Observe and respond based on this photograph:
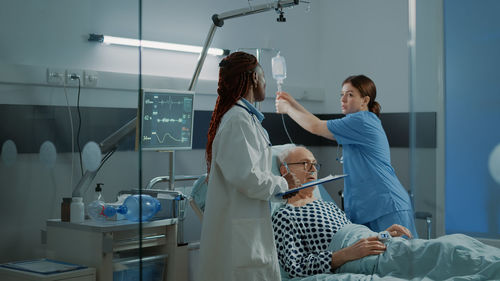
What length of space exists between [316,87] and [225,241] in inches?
110

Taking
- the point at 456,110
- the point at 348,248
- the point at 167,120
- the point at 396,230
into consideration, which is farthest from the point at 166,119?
the point at 456,110

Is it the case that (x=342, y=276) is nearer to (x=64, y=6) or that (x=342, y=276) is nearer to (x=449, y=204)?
(x=449, y=204)

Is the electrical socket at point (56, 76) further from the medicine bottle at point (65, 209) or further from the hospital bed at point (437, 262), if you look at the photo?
the hospital bed at point (437, 262)

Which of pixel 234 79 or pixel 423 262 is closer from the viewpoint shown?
pixel 234 79

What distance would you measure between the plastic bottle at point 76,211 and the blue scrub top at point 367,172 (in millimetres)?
1523

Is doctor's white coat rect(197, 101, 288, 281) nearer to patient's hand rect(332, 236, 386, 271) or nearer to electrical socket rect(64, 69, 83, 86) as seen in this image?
patient's hand rect(332, 236, 386, 271)

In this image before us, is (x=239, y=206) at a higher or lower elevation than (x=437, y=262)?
higher

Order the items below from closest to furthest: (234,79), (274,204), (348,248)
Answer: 1. (234,79)
2. (348,248)
3. (274,204)

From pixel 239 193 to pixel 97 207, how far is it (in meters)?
0.53

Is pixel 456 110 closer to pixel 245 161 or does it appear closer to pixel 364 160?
pixel 245 161

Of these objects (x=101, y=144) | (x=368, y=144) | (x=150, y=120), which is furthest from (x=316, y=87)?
(x=101, y=144)

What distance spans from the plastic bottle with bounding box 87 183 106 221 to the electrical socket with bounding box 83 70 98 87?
0.36 metres

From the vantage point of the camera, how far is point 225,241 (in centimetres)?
197

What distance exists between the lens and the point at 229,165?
1.92 m
